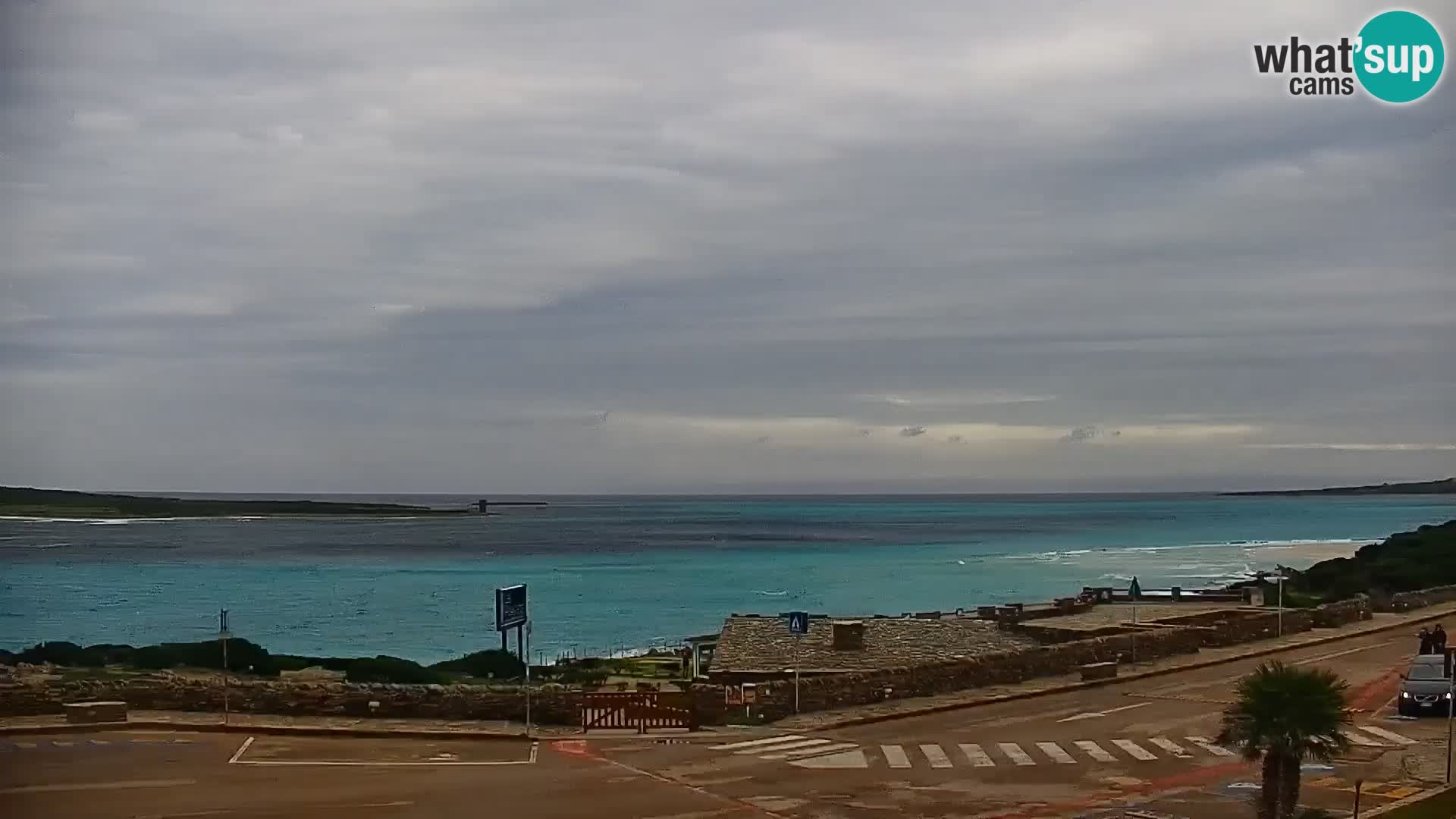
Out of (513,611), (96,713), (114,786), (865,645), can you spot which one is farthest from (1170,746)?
(865,645)

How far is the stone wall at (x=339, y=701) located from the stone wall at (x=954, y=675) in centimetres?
265

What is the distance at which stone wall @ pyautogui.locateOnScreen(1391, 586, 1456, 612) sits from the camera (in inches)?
1780

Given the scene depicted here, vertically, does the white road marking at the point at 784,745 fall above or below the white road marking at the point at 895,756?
above

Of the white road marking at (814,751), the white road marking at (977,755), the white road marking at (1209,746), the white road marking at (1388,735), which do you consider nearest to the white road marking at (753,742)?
the white road marking at (814,751)

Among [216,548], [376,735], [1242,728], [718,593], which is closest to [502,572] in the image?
[718,593]

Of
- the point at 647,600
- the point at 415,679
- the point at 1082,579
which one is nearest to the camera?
the point at 415,679

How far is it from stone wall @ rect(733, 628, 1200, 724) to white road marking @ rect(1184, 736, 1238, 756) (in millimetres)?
5554

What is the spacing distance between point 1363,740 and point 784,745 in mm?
8520

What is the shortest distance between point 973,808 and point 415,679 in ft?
65.4

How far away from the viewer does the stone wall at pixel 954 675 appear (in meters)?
23.8

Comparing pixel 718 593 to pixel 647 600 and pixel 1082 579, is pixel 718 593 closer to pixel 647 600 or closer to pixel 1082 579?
pixel 647 600

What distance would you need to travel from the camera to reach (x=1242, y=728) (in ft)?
45.0

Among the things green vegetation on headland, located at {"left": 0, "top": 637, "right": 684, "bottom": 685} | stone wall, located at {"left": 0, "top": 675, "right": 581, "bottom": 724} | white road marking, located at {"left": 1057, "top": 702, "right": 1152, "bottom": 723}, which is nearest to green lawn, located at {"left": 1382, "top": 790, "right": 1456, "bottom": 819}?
white road marking, located at {"left": 1057, "top": 702, "right": 1152, "bottom": 723}

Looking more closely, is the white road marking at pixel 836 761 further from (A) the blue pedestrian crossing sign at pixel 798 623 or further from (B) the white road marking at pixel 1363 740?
(B) the white road marking at pixel 1363 740
